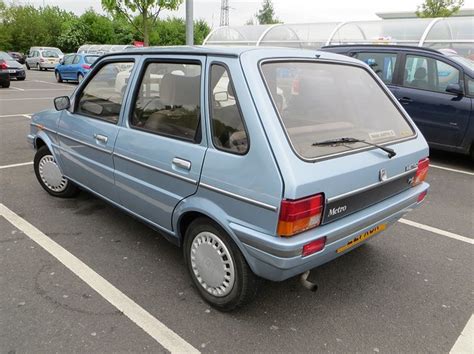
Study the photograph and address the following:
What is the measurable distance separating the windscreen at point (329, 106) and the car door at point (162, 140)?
564 mm

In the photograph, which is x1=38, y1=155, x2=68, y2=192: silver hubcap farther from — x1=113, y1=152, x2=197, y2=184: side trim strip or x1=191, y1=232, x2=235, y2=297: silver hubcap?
x1=191, y1=232, x2=235, y2=297: silver hubcap

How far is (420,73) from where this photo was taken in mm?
6730


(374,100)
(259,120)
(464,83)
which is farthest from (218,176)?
(464,83)

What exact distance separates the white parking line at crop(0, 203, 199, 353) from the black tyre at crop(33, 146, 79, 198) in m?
0.67

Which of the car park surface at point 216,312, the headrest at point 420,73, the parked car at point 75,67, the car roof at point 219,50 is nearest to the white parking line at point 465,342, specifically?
the car park surface at point 216,312

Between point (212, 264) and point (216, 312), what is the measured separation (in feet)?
1.13

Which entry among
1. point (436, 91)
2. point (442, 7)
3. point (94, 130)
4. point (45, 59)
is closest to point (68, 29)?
point (45, 59)

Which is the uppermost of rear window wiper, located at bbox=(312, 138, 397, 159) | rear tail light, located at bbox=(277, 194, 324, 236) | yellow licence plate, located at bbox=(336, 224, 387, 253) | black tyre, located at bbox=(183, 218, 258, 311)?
rear window wiper, located at bbox=(312, 138, 397, 159)

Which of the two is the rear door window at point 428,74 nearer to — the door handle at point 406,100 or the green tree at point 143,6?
the door handle at point 406,100

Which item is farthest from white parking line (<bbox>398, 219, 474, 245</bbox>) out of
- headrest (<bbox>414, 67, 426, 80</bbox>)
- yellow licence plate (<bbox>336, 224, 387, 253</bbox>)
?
headrest (<bbox>414, 67, 426, 80</bbox>)

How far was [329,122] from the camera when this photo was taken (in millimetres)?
2836

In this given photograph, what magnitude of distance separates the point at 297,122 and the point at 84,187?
2429mm

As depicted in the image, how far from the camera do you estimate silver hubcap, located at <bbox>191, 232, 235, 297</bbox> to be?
2.65 m

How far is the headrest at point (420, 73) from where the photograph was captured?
263 inches
